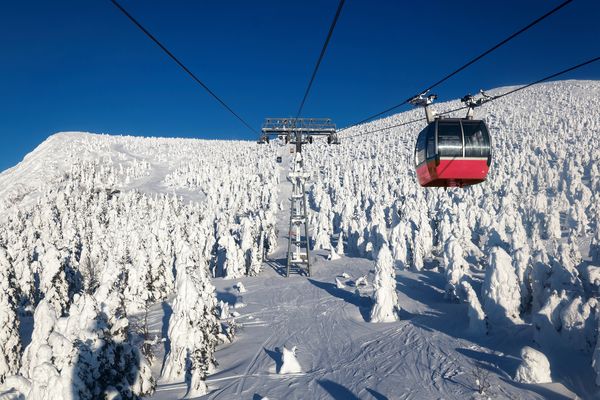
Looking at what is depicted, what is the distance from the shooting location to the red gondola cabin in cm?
1088

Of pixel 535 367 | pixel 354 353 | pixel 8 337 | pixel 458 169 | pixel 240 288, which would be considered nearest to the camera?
pixel 458 169

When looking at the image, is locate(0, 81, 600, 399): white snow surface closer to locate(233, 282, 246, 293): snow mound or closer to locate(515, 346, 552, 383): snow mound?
locate(515, 346, 552, 383): snow mound

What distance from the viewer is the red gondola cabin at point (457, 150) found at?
10.9 m

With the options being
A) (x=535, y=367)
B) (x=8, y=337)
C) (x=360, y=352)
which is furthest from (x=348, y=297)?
(x=8, y=337)

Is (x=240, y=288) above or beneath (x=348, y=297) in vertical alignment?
above

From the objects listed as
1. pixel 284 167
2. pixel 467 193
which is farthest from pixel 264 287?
pixel 284 167

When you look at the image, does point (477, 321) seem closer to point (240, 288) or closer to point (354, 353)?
point (354, 353)

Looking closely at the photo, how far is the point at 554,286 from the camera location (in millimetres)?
27141

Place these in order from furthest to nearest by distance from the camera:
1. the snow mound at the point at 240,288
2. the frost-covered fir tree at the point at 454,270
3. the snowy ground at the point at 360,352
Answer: the snow mound at the point at 240,288 < the frost-covered fir tree at the point at 454,270 < the snowy ground at the point at 360,352

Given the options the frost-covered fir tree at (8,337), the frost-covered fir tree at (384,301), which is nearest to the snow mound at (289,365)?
the frost-covered fir tree at (384,301)

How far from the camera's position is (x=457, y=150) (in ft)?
35.7

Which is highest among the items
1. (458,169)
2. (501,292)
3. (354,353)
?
(458,169)

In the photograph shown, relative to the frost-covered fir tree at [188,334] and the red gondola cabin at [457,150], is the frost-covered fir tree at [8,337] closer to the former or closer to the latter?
the frost-covered fir tree at [188,334]

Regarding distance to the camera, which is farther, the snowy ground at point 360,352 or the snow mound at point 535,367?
the snowy ground at point 360,352
